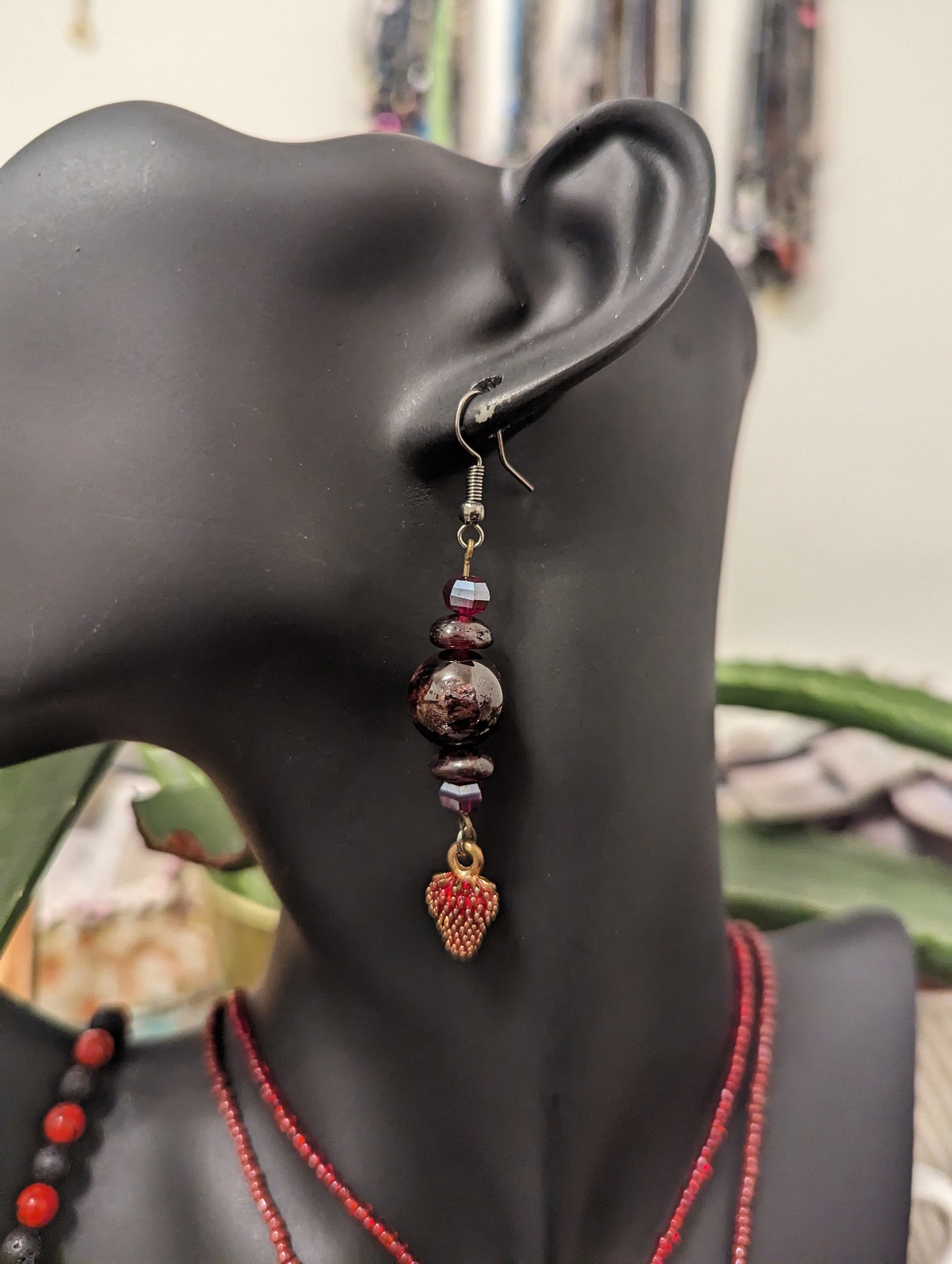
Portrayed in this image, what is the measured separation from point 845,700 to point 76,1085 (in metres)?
0.62

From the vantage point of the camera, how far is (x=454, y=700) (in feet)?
1.33

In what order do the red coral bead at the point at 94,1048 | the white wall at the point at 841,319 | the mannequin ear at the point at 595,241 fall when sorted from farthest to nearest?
1. the white wall at the point at 841,319
2. the red coral bead at the point at 94,1048
3. the mannequin ear at the point at 595,241

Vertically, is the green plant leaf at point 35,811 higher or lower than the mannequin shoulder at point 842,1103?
higher

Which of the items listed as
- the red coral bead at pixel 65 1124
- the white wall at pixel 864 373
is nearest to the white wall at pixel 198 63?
the white wall at pixel 864 373

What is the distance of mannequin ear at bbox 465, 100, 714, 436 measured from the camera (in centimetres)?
40

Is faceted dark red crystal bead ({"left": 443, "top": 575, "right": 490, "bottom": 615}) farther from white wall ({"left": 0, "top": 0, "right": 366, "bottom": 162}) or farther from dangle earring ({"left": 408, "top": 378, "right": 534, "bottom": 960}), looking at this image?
white wall ({"left": 0, "top": 0, "right": 366, "bottom": 162})

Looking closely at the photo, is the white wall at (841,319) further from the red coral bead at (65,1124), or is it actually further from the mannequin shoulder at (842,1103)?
the red coral bead at (65,1124)

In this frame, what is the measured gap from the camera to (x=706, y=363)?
1.63 feet

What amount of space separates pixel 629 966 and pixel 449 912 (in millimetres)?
105

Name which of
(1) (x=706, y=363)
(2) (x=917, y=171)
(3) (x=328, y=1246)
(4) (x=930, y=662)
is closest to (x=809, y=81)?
(2) (x=917, y=171)

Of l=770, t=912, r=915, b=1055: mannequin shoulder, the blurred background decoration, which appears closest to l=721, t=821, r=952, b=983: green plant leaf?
the blurred background decoration

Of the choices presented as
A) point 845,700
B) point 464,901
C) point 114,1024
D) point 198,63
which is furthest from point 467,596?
point 198,63

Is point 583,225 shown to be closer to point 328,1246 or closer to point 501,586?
point 501,586

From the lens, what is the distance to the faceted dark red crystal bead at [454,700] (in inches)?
16.0
